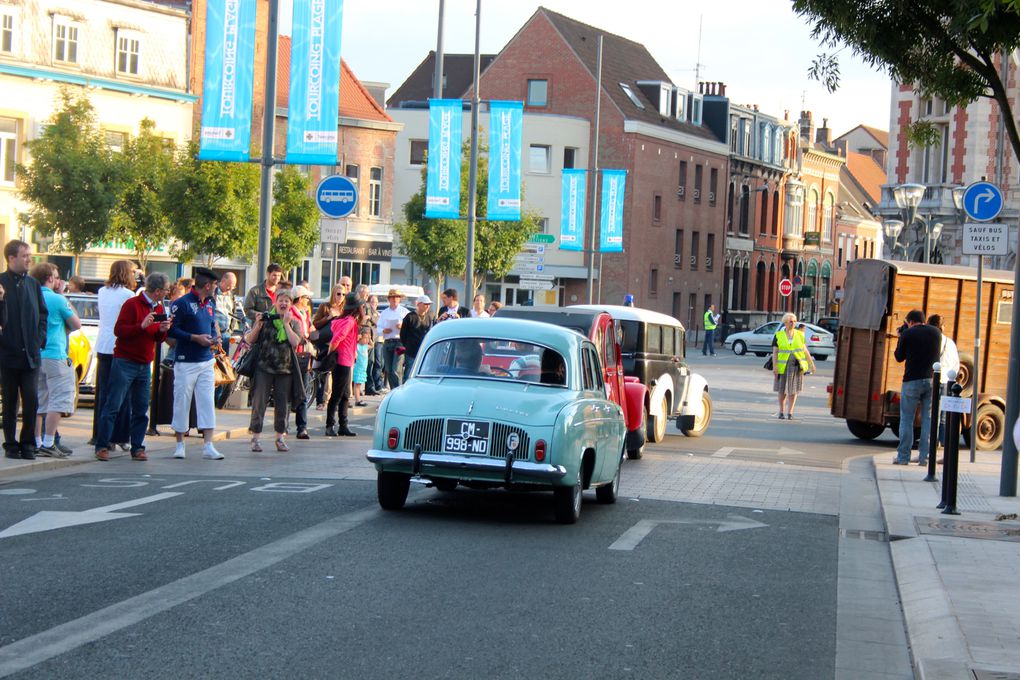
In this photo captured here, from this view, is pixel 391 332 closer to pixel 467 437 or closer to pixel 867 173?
pixel 467 437

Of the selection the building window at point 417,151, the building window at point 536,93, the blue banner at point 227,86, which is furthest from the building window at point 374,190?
the blue banner at point 227,86

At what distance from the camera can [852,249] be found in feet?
340

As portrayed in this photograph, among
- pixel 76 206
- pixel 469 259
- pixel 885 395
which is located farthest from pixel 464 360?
pixel 76 206

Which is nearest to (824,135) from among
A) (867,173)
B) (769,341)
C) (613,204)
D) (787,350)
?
(867,173)

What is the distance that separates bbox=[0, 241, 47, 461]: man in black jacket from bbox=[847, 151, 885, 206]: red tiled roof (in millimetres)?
98541

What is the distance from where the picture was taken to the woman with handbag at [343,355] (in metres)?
18.8

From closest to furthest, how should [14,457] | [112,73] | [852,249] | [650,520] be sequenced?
[650,520], [14,457], [112,73], [852,249]

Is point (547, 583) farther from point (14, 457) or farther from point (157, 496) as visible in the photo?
point (14, 457)

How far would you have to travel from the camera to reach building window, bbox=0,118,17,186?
149 ft

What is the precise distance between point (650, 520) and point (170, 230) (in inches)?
1370

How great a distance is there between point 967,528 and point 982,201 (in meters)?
6.76

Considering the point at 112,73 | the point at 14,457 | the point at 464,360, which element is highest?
the point at 112,73

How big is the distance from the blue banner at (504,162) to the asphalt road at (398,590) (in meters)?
24.1

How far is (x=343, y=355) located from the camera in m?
18.8
